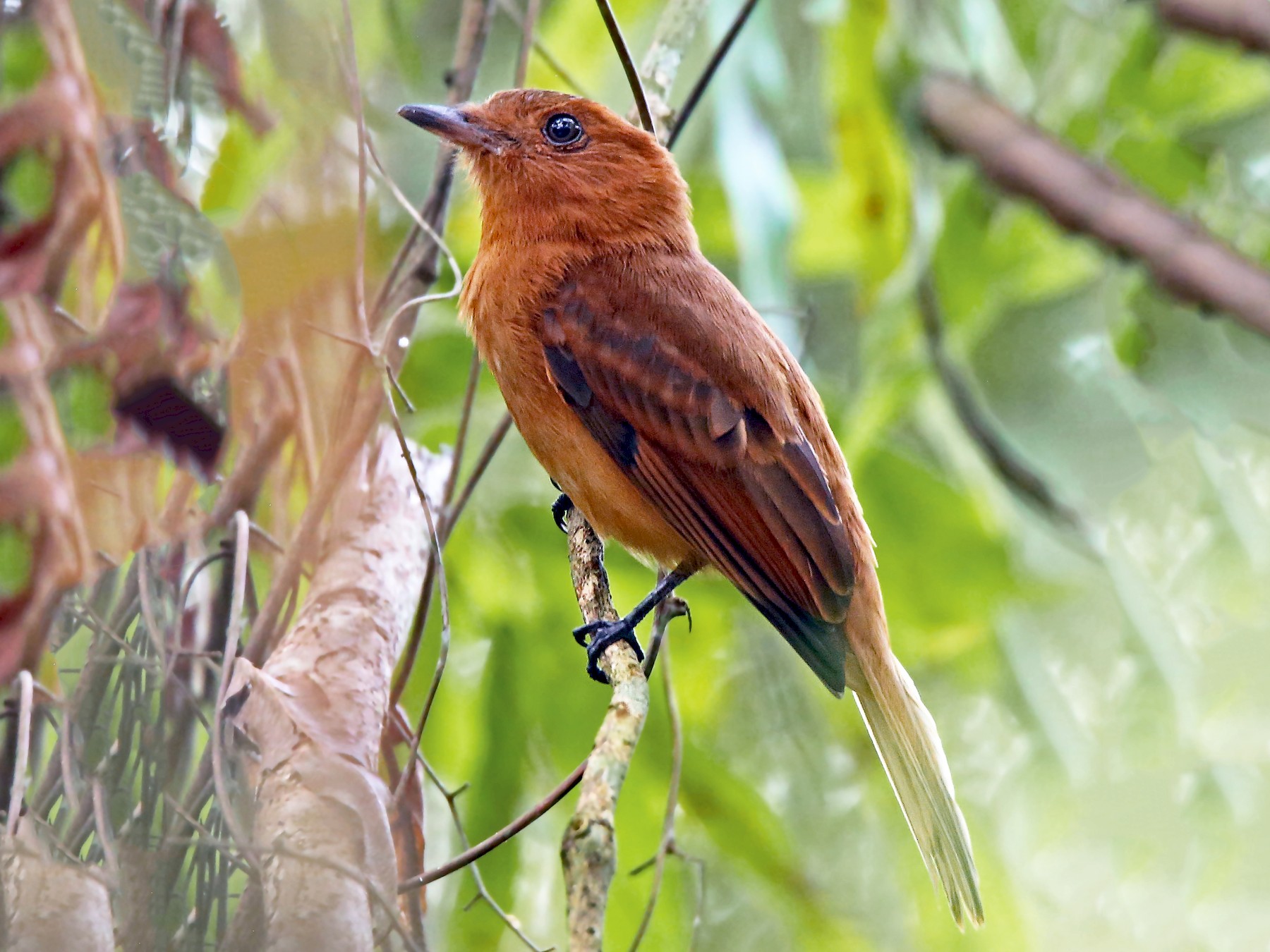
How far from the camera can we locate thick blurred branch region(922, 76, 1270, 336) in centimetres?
440

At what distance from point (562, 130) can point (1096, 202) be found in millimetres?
2226

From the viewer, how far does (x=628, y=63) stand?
2826 mm

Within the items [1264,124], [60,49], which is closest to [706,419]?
[60,49]

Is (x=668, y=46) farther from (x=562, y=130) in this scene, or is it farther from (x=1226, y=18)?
(x=1226, y=18)

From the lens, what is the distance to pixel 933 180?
204 inches

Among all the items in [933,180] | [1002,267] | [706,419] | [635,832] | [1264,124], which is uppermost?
[933,180]

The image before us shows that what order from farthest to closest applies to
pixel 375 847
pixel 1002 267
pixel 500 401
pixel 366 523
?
pixel 1002 267, pixel 500 401, pixel 366 523, pixel 375 847

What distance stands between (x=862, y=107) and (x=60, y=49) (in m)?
2.57

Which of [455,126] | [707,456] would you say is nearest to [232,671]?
[707,456]

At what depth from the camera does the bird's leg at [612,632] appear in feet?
8.84

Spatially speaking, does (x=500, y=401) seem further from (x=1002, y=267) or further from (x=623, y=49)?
(x=1002, y=267)

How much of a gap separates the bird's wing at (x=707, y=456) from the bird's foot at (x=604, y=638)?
34 cm

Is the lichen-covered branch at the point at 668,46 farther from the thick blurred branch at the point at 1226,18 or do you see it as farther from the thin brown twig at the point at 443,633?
the thick blurred branch at the point at 1226,18

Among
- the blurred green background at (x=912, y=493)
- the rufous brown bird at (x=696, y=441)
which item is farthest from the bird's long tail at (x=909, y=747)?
the blurred green background at (x=912, y=493)
